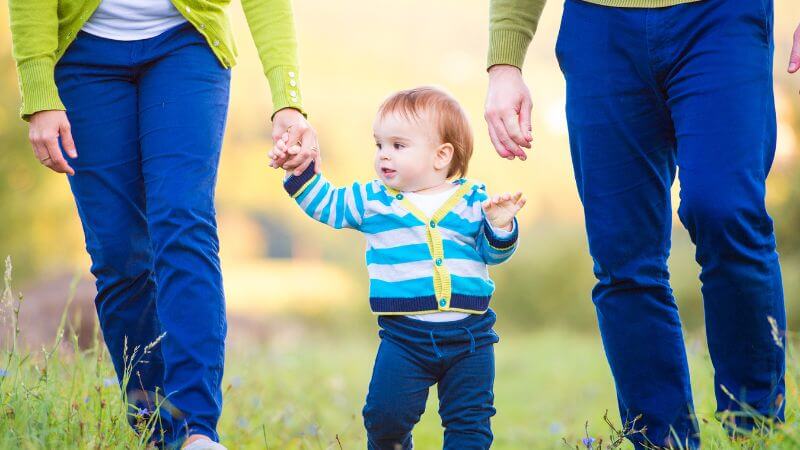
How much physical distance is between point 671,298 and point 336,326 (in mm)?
10788

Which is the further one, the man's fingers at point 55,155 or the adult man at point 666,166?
the man's fingers at point 55,155

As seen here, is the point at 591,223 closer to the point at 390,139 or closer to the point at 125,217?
the point at 390,139

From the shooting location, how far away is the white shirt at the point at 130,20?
2725mm

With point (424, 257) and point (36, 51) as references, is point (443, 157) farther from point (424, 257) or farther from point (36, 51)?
point (36, 51)

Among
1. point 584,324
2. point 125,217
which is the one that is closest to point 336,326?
point 584,324

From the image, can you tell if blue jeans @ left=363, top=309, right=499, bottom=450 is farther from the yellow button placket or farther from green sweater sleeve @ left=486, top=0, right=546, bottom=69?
green sweater sleeve @ left=486, top=0, right=546, bottom=69

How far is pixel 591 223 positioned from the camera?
259cm

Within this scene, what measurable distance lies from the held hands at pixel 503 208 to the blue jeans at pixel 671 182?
20 cm

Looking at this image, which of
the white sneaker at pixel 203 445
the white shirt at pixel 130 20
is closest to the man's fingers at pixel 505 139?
the white shirt at pixel 130 20

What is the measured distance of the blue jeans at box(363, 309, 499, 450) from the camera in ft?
8.44

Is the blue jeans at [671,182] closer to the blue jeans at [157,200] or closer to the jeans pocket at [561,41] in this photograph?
the jeans pocket at [561,41]

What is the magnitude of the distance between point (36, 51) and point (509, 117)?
1.35 m

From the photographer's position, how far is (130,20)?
273 cm

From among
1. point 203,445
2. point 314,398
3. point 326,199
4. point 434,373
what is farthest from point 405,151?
point 314,398
